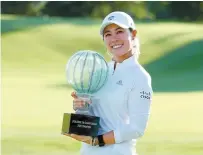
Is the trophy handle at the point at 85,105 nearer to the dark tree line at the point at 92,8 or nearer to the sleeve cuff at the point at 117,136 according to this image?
the sleeve cuff at the point at 117,136

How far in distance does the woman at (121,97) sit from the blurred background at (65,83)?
453cm

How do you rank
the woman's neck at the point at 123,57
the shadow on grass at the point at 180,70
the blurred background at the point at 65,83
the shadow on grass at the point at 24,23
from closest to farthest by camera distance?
the woman's neck at the point at 123,57
the blurred background at the point at 65,83
the shadow on grass at the point at 180,70
the shadow on grass at the point at 24,23

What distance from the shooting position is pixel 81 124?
2.99 meters

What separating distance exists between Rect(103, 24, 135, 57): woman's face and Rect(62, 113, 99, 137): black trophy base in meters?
0.33

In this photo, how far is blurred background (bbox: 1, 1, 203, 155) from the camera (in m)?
8.41

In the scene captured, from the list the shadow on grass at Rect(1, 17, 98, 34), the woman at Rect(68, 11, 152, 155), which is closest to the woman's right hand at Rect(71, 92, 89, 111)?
the woman at Rect(68, 11, 152, 155)

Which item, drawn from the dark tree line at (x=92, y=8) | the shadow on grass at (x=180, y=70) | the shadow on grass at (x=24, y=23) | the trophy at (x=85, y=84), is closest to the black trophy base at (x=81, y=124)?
the trophy at (x=85, y=84)

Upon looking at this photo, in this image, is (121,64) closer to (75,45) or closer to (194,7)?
(75,45)

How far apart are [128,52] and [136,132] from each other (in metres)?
0.38

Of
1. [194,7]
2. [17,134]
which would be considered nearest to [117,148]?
[17,134]

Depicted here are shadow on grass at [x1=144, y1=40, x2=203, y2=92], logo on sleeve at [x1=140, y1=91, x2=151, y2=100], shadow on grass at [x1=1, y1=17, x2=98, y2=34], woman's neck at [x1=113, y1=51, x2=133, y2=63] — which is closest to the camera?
logo on sleeve at [x1=140, y1=91, x2=151, y2=100]

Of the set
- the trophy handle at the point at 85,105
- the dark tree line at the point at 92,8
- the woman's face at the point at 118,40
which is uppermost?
the dark tree line at the point at 92,8

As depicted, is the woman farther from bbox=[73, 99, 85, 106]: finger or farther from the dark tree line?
the dark tree line

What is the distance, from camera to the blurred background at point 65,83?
841 centimetres
